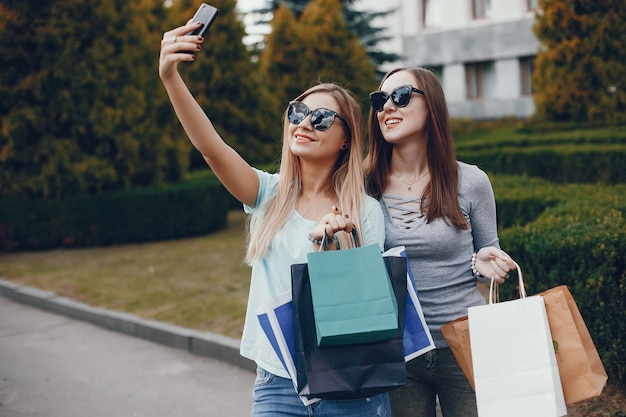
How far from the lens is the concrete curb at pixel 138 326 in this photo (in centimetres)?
598

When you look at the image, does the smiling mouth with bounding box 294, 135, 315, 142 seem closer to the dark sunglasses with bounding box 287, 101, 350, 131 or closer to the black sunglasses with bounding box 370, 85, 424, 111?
the dark sunglasses with bounding box 287, 101, 350, 131

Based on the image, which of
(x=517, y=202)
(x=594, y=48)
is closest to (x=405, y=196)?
(x=517, y=202)

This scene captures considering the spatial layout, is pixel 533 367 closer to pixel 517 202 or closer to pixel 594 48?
pixel 517 202

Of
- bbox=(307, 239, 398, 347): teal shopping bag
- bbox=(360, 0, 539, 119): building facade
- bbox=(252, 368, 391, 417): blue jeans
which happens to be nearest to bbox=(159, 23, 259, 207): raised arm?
bbox=(307, 239, 398, 347): teal shopping bag

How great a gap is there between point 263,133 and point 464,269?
47.6ft

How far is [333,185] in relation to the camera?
268cm

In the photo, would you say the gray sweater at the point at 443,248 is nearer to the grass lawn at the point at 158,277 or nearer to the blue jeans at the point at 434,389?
the blue jeans at the point at 434,389

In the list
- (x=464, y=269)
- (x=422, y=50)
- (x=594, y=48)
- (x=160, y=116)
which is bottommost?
(x=464, y=269)

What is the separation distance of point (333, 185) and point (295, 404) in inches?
33.1

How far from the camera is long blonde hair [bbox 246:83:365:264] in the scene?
250 centimetres

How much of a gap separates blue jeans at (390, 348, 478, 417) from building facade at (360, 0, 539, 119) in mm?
26002

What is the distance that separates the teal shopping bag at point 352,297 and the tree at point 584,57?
14592 mm

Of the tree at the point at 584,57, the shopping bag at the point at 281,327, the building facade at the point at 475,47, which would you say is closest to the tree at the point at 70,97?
the tree at the point at 584,57

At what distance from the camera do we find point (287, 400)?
2.40 meters
